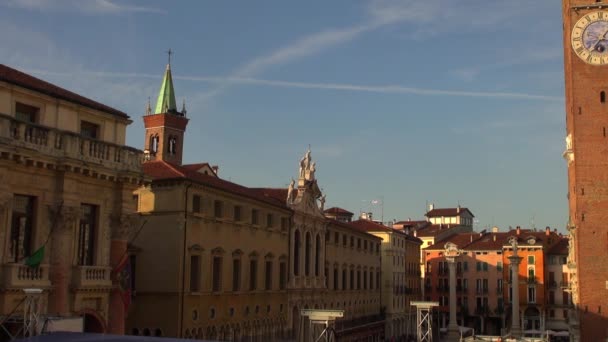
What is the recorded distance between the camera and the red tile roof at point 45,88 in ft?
74.3

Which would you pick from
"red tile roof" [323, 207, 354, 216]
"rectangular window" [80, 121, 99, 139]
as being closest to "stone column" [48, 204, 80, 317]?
"rectangular window" [80, 121, 99, 139]

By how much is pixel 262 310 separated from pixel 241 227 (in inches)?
236

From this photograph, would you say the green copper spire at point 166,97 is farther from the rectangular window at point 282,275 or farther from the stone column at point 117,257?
the stone column at point 117,257

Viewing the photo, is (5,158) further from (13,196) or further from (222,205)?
(222,205)

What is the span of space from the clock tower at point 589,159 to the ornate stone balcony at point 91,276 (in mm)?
35025

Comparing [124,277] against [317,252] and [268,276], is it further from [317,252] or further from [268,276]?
[317,252]

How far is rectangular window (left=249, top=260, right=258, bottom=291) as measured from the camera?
41938 mm

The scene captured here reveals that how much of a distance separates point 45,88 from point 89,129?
2.04 m

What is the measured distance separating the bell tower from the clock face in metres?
34.3

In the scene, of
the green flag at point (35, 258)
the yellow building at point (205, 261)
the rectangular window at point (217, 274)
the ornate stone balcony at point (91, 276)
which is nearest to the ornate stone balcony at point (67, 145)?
the green flag at point (35, 258)

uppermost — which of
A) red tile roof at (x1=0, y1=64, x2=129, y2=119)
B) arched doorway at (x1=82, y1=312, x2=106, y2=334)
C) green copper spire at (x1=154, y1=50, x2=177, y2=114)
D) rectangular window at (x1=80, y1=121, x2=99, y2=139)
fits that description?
green copper spire at (x1=154, y1=50, x2=177, y2=114)

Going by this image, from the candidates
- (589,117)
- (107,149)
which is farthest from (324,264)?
(107,149)

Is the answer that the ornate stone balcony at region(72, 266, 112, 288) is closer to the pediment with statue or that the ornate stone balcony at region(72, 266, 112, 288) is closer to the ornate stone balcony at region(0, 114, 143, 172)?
the ornate stone balcony at region(0, 114, 143, 172)

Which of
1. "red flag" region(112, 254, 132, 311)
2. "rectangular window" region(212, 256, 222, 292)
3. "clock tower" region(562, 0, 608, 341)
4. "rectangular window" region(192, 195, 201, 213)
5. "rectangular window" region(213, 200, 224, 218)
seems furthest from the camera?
"clock tower" region(562, 0, 608, 341)
